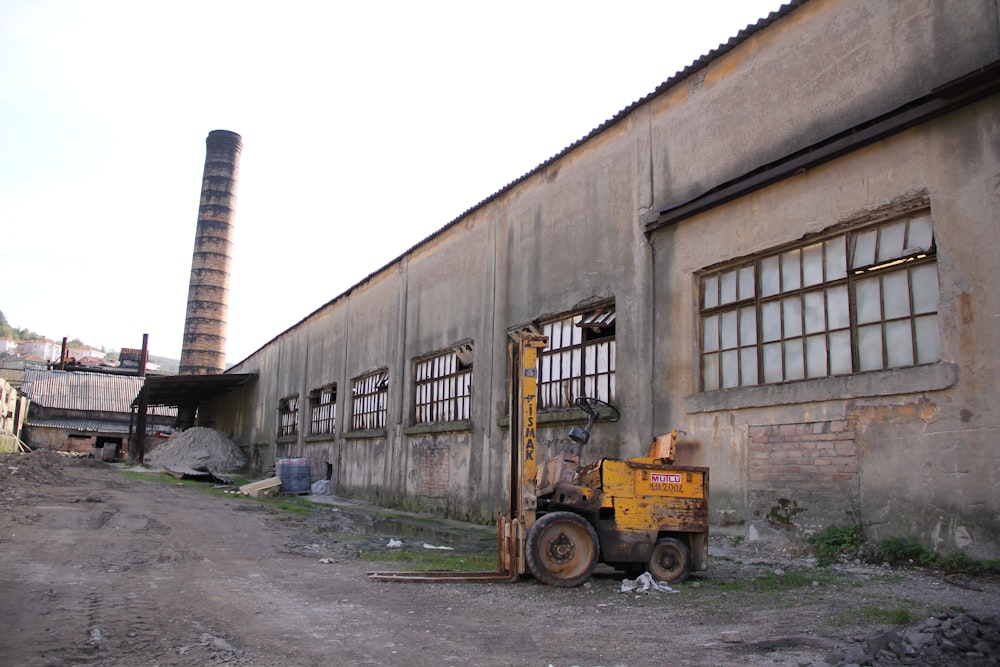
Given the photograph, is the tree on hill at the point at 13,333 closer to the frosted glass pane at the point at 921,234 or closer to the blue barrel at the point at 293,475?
the blue barrel at the point at 293,475

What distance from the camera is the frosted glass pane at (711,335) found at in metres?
8.79

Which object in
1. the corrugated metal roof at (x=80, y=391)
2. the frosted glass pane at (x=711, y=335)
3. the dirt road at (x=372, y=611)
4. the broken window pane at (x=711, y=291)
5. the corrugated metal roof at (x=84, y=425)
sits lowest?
the dirt road at (x=372, y=611)

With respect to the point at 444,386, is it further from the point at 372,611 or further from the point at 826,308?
the point at 372,611

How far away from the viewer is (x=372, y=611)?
5352 millimetres

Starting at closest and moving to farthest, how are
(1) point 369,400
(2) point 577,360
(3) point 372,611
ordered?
(3) point 372,611
(2) point 577,360
(1) point 369,400

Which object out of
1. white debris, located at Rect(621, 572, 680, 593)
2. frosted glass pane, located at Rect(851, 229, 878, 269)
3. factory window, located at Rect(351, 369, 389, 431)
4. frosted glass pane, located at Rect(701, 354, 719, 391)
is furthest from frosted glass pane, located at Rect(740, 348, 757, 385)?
factory window, located at Rect(351, 369, 389, 431)

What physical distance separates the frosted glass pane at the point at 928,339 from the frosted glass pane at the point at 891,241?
2.21 ft

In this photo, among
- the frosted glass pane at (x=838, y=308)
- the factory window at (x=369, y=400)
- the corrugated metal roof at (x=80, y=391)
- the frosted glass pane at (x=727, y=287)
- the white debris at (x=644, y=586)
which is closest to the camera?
the white debris at (x=644, y=586)

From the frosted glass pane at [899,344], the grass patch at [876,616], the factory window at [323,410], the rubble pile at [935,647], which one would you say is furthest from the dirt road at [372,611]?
the factory window at [323,410]

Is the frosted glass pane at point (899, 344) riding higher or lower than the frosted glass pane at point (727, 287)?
lower

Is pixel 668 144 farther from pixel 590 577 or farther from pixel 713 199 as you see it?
pixel 590 577

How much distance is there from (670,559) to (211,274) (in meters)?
36.8

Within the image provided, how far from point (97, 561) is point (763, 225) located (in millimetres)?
7717

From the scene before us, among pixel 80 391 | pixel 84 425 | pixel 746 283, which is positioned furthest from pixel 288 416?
pixel 80 391
